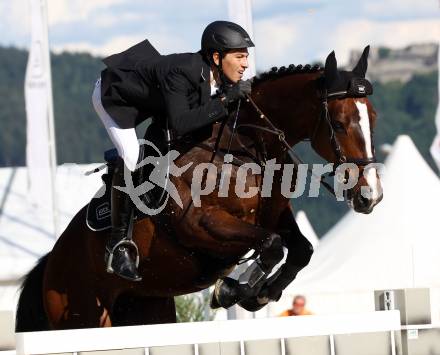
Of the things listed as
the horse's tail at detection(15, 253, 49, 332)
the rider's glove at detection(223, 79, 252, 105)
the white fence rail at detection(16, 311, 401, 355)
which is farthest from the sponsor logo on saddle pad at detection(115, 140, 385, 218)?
the horse's tail at detection(15, 253, 49, 332)

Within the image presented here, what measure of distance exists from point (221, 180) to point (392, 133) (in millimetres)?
33295

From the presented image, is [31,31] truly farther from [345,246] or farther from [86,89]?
[86,89]

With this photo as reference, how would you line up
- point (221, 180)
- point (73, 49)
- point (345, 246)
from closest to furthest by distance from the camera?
point (221, 180), point (345, 246), point (73, 49)

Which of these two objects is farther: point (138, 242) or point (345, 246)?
point (345, 246)

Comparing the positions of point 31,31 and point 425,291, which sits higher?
point 31,31

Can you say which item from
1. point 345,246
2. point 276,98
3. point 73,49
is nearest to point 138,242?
point 276,98

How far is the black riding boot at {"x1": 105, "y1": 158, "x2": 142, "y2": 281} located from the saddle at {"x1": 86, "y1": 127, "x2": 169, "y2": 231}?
0.21 ft

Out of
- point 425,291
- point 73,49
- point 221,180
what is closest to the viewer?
point 425,291

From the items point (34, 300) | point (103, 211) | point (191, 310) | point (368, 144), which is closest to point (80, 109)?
point (191, 310)

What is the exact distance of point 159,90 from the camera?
16.6ft

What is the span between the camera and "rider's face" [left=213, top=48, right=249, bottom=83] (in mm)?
5086

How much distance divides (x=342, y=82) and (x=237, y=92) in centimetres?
50

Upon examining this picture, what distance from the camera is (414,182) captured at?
10.3 metres

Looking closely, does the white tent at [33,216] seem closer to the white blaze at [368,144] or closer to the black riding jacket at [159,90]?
the black riding jacket at [159,90]
